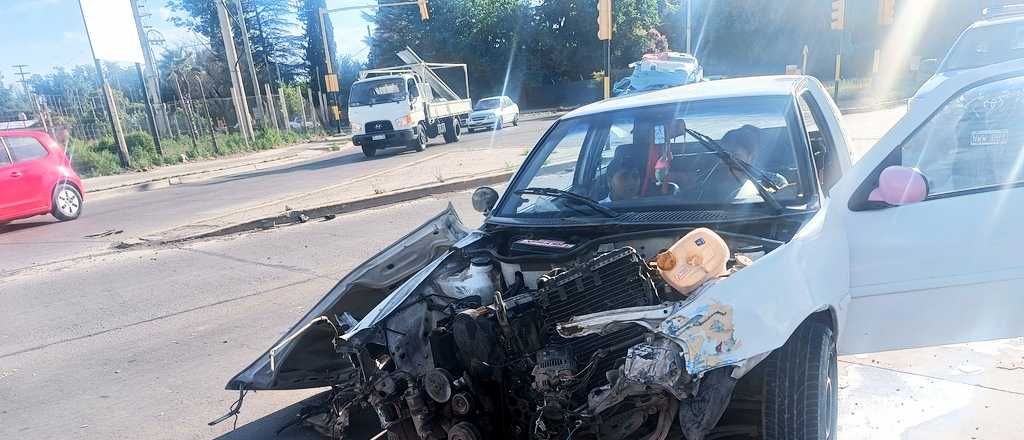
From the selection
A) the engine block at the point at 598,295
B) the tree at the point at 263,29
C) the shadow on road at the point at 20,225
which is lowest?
the shadow on road at the point at 20,225

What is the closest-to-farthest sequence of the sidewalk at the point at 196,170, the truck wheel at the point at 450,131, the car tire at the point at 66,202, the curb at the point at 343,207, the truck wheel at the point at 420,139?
the curb at the point at 343,207 < the car tire at the point at 66,202 < the sidewalk at the point at 196,170 < the truck wheel at the point at 420,139 < the truck wheel at the point at 450,131

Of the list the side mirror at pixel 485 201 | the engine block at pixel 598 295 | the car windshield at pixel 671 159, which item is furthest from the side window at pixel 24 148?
the engine block at pixel 598 295

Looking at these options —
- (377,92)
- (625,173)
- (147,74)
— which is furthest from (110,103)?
(625,173)

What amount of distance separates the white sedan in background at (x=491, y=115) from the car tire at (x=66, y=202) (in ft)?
56.4

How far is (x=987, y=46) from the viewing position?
8.48 metres

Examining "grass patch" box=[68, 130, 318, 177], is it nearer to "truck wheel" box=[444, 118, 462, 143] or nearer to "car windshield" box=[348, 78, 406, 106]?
"car windshield" box=[348, 78, 406, 106]


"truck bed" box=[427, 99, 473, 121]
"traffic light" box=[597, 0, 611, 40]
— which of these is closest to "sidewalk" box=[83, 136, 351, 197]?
"truck bed" box=[427, 99, 473, 121]

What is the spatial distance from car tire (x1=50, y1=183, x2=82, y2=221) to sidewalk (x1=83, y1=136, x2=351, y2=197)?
4.23 m

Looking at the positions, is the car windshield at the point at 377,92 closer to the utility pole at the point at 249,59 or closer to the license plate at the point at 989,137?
the utility pole at the point at 249,59

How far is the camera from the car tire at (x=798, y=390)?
2.33m

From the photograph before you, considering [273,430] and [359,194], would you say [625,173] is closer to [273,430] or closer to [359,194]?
[273,430]

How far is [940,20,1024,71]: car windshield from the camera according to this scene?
8.27m

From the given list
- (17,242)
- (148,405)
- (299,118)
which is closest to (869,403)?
(148,405)

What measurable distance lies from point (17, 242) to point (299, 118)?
89.6ft
